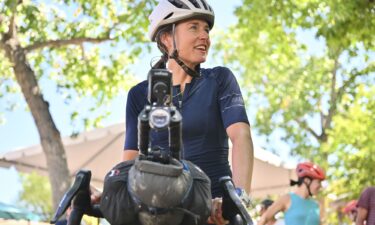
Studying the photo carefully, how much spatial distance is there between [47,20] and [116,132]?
5.47 meters

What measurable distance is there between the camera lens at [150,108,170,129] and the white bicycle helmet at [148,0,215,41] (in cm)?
99

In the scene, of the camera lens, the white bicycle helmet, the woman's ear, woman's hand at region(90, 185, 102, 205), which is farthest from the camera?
the woman's ear

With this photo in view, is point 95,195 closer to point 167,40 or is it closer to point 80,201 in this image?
point 80,201

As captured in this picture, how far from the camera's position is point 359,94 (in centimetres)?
3117

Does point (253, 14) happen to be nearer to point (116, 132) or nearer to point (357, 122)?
point (116, 132)

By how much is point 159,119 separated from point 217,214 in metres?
0.49

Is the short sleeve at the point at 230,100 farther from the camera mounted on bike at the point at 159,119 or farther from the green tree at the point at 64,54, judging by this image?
the green tree at the point at 64,54

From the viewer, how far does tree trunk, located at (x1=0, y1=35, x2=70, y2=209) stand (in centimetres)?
1564

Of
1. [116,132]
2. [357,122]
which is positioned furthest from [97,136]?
[357,122]

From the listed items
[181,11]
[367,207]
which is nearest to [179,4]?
[181,11]

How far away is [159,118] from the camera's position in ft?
6.94

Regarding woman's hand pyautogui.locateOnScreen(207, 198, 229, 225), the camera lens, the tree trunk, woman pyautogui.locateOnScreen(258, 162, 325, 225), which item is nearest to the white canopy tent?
Answer: the tree trunk

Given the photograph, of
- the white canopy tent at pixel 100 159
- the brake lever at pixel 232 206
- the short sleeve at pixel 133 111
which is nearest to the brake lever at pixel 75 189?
the brake lever at pixel 232 206

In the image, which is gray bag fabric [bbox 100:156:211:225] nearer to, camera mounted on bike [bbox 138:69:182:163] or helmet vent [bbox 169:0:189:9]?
camera mounted on bike [bbox 138:69:182:163]
